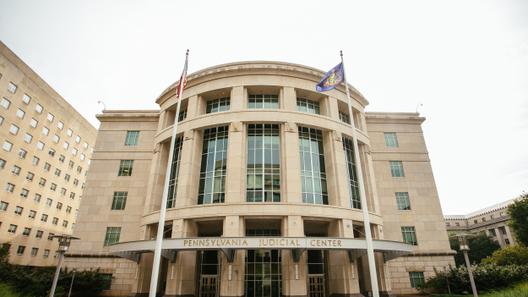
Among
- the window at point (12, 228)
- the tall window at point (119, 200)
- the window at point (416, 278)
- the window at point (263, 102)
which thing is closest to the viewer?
the window at point (416, 278)


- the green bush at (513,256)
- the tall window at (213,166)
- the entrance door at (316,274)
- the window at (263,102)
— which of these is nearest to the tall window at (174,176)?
the tall window at (213,166)

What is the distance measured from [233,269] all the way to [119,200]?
1670cm

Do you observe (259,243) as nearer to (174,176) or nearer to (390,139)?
(174,176)

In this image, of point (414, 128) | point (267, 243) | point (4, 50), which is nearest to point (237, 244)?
point (267, 243)

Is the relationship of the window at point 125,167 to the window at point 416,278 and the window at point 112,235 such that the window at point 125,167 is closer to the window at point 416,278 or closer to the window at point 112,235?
the window at point 112,235

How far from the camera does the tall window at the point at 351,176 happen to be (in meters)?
26.8

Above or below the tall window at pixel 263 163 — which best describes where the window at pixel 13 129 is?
above

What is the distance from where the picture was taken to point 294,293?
20.5 metres

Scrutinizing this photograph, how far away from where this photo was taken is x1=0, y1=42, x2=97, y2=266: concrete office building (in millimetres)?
43688

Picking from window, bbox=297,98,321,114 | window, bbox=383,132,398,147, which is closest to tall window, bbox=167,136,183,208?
window, bbox=297,98,321,114

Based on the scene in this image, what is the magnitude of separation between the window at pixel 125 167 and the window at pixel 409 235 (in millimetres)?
30746

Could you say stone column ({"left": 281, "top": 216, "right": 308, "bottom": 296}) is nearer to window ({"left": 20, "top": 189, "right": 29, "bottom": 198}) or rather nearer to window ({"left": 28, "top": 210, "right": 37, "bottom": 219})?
window ({"left": 20, "top": 189, "right": 29, "bottom": 198})

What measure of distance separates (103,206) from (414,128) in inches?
1474

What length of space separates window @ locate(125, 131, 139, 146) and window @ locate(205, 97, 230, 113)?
402 inches
